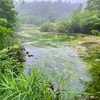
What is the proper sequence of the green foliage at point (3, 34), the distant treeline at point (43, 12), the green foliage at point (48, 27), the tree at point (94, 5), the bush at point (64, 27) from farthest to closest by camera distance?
the distant treeline at point (43, 12), the green foliage at point (48, 27), the tree at point (94, 5), the bush at point (64, 27), the green foliage at point (3, 34)

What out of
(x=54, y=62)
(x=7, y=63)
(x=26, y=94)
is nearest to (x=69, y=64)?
(x=54, y=62)

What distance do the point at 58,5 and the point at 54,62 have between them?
2673 inches

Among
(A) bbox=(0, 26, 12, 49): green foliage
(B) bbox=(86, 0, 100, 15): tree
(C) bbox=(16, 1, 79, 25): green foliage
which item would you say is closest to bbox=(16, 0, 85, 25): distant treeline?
(C) bbox=(16, 1, 79, 25): green foliage

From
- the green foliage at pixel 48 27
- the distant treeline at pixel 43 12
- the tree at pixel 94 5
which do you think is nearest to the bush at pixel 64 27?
the green foliage at pixel 48 27

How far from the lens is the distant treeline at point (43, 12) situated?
39.9 metres

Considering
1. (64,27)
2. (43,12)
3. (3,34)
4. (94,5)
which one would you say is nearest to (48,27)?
(64,27)

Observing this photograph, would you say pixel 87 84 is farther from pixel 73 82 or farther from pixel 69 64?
pixel 69 64

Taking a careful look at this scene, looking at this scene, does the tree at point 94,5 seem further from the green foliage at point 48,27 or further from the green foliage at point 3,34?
the green foliage at point 3,34

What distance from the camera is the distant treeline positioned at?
39906mm

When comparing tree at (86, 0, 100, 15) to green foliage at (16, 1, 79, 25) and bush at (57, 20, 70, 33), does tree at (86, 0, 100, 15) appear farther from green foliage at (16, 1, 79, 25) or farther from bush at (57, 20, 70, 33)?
green foliage at (16, 1, 79, 25)

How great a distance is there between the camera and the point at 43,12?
5872 cm

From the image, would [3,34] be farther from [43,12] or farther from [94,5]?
[43,12]

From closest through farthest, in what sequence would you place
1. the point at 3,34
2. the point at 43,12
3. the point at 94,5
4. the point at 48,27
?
the point at 3,34, the point at 94,5, the point at 48,27, the point at 43,12

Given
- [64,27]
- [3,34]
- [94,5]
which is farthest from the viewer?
[94,5]
